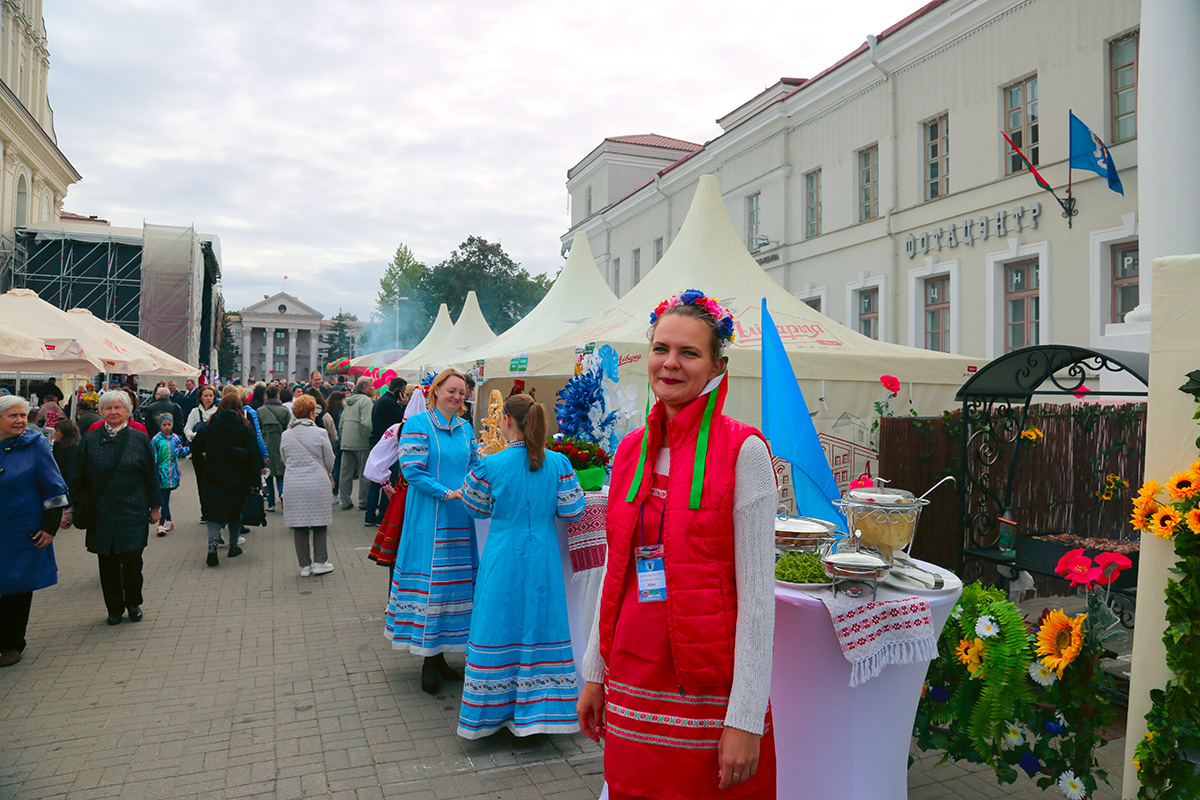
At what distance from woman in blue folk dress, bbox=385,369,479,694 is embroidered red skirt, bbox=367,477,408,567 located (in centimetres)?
38

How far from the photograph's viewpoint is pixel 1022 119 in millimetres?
12977

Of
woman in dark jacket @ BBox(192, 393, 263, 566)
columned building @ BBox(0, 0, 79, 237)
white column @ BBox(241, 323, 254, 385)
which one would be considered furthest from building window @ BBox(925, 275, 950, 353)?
white column @ BBox(241, 323, 254, 385)

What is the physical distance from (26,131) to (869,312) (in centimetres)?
2960

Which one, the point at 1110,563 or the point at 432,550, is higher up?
the point at 1110,563

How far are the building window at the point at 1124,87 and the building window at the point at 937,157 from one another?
10.3 feet

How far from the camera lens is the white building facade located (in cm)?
1146

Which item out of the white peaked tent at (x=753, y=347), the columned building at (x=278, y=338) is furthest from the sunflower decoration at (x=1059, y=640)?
the columned building at (x=278, y=338)

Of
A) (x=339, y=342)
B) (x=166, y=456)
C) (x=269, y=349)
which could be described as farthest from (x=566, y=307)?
(x=269, y=349)

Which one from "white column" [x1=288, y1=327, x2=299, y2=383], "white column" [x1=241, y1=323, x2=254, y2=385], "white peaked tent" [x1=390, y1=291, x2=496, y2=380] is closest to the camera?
"white peaked tent" [x1=390, y1=291, x2=496, y2=380]

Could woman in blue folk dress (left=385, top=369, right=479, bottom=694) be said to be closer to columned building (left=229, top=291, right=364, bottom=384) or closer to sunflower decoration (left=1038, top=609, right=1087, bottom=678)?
sunflower decoration (left=1038, top=609, right=1087, bottom=678)

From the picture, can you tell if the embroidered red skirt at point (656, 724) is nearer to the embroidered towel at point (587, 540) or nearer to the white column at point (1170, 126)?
the embroidered towel at point (587, 540)

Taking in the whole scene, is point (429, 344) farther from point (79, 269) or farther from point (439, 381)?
point (439, 381)

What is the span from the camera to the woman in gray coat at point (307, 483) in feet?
24.6

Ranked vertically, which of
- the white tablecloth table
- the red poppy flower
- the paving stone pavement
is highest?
the red poppy flower
